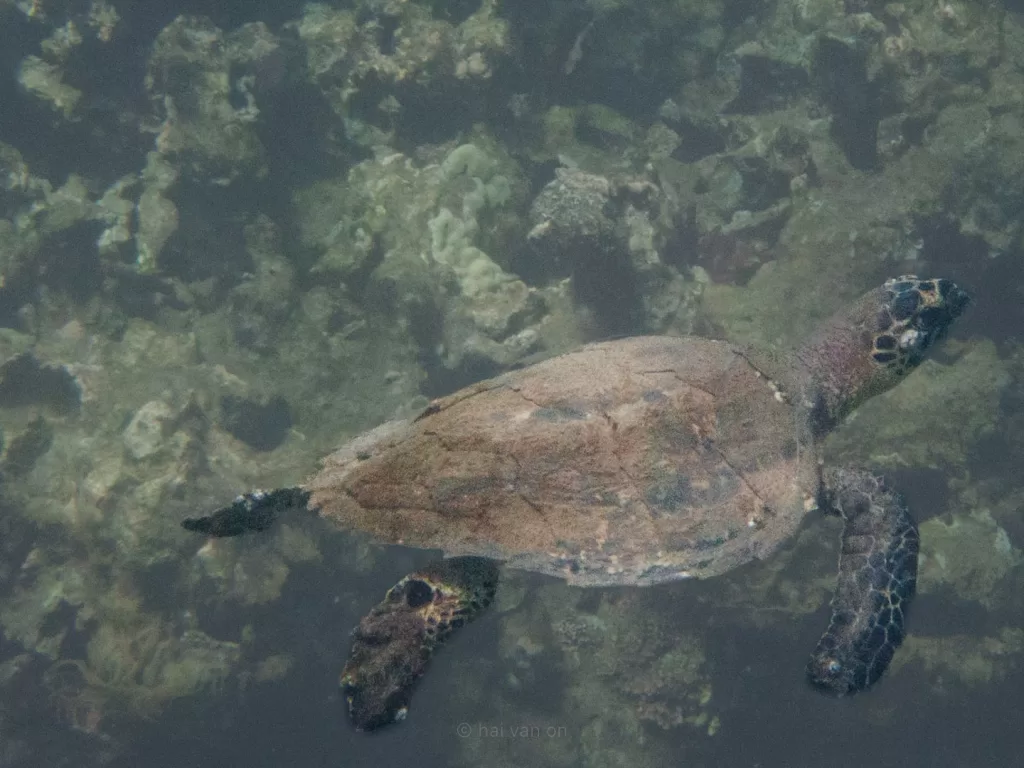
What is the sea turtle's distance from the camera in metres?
3.50

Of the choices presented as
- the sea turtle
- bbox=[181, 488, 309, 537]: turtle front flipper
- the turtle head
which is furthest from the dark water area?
bbox=[181, 488, 309, 537]: turtle front flipper

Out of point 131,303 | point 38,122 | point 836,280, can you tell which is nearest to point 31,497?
point 131,303

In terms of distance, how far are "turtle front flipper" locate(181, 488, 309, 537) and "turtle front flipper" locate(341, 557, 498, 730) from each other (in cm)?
86

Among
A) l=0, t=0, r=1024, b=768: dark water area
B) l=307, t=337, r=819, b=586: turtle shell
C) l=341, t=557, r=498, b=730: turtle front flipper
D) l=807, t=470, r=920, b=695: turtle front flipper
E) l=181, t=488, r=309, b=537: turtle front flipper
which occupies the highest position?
l=307, t=337, r=819, b=586: turtle shell

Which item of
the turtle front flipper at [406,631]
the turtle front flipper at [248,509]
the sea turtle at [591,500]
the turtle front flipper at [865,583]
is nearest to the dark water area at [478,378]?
the turtle front flipper at [865,583]

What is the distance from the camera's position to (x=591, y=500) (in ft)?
11.7

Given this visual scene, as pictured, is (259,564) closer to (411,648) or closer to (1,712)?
(1,712)

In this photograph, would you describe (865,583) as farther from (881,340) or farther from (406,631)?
(406,631)

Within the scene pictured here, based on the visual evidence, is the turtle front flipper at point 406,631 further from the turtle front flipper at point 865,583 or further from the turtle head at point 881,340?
the turtle head at point 881,340

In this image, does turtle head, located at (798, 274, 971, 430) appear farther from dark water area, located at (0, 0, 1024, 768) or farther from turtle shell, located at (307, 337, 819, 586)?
dark water area, located at (0, 0, 1024, 768)

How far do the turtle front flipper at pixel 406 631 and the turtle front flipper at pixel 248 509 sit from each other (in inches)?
33.7

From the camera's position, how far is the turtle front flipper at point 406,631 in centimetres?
333

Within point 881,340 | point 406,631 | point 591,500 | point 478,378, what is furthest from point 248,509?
point 478,378

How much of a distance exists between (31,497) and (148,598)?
110 inches
